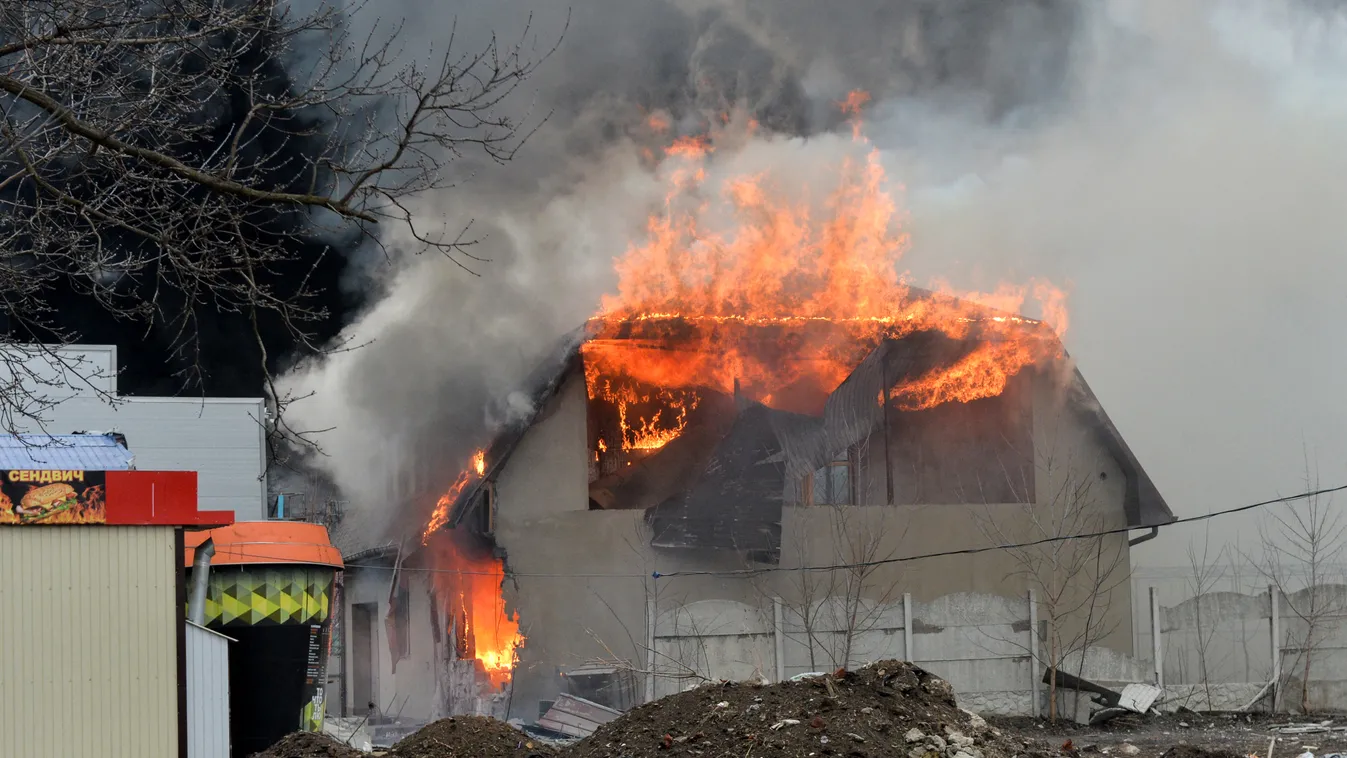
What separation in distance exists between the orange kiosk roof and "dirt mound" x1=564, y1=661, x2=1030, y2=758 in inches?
162

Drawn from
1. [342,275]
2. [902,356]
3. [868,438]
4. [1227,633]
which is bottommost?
[1227,633]

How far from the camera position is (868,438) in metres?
19.6

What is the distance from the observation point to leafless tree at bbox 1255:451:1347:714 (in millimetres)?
18156

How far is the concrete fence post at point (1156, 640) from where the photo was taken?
1817 cm

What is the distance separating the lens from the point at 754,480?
1864 cm

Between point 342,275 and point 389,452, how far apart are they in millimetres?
3701

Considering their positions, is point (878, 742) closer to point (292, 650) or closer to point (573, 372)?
point (292, 650)

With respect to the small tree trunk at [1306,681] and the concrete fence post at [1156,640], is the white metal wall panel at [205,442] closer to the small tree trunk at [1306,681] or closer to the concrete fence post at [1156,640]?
the concrete fence post at [1156,640]

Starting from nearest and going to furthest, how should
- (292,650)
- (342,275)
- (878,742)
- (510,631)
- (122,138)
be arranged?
(122,138), (878,742), (292,650), (510,631), (342,275)

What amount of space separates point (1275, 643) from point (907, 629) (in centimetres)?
517

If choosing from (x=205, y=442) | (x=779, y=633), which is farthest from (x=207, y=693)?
(x=779, y=633)

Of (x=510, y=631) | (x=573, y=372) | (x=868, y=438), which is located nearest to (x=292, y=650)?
(x=510, y=631)

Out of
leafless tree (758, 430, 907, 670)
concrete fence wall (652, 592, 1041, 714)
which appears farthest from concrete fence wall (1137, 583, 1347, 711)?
leafless tree (758, 430, 907, 670)

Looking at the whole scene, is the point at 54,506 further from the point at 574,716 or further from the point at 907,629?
the point at 907,629
